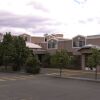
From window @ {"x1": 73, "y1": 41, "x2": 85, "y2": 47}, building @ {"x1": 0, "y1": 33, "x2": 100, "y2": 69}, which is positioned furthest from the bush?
window @ {"x1": 73, "y1": 41, "x2": 85, "y2": 47}

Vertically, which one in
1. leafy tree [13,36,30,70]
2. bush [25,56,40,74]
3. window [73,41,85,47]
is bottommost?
bush [25,56,40,74]

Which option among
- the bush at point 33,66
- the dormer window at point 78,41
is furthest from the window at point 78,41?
the bush at point 33,66

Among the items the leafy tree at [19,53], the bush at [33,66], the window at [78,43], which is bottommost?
the bush at [33,66]

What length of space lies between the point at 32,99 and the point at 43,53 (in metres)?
42.3

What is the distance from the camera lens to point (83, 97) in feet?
57.8

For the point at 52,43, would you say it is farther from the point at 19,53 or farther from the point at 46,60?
the point at 19,53

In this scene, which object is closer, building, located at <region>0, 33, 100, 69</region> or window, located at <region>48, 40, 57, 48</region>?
building, located at <region>0, 33, 100, 69</region>

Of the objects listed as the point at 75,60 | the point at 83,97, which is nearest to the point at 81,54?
the point at 75,60

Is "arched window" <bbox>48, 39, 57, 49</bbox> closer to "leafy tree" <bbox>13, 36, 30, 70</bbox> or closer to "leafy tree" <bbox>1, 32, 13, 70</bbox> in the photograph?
"leafy tree" <bbox>1, 32, 13, 70</bbox>

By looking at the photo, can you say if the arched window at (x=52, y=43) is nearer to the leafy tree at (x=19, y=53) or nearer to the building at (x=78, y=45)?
the building at (x=78, y=45)

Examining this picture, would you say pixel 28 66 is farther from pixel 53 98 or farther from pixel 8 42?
pixel 53 98

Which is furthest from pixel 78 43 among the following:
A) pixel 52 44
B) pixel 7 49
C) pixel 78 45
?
pixel 7 49

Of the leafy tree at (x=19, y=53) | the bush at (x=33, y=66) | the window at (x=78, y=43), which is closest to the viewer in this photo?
the bush at (x=33, y=66)

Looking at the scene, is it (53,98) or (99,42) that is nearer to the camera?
(53,98)
